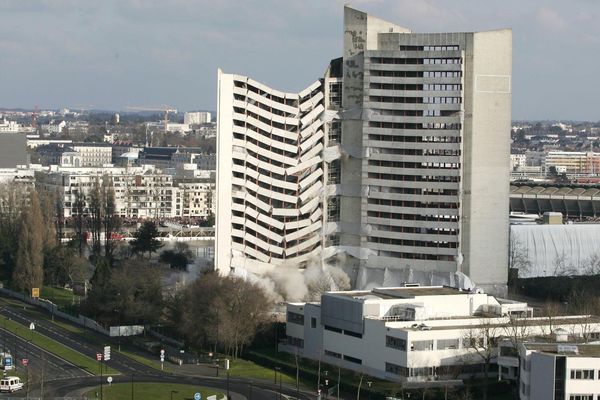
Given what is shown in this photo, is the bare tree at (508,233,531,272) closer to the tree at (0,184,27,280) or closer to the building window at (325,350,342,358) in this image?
the building window at (325,350,342,358)

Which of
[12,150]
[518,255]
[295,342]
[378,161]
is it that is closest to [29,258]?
[378,161]

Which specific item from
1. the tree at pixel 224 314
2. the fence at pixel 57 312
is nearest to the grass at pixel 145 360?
the tree at pixel 224 314

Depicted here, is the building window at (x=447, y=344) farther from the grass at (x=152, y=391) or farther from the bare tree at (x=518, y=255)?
the bare tree at (x=518, y=255)

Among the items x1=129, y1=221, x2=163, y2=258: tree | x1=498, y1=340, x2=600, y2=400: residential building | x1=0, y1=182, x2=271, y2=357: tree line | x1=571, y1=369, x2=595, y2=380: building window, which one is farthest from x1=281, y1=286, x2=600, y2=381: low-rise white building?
x1=129, y1=221, x2=163, y2=258: tree

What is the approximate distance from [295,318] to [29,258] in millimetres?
26511

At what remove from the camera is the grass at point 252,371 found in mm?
66875

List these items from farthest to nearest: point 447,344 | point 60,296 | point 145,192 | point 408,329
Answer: point 145,192
point 60,296
point 408,329
point 447,344

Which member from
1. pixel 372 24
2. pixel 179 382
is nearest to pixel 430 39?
pixel 372 24

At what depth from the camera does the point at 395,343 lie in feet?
213

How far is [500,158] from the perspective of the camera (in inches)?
3351

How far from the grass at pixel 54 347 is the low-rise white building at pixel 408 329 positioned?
9619mm

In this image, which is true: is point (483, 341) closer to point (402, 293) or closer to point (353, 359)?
point (353, 359)

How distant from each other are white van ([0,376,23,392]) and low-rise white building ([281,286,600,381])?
45.9ft

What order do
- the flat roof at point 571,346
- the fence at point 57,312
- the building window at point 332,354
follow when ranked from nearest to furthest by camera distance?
the flat roof at point 571,346 → the building window at point 332,354 → the fence at point 57,312
